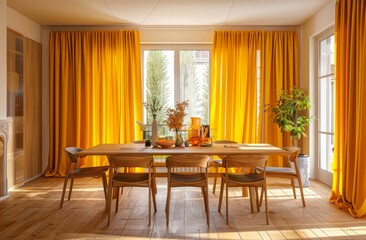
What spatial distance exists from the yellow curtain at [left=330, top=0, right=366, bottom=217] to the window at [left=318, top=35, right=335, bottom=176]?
3.24 feet

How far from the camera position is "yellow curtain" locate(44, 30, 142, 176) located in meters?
6.66

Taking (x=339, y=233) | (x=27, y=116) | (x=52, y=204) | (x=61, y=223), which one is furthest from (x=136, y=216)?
(x=27, y=116)

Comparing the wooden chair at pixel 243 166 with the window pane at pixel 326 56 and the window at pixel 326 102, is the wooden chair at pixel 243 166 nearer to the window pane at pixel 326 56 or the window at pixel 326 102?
the window at pixel 326 102

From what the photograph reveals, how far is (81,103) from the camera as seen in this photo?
265 inches

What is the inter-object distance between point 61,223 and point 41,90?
11.6 ft

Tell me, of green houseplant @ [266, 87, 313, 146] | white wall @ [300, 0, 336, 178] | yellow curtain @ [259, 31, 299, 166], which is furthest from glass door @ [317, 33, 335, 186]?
yellow curtain @ [259, 31, 299, 166]

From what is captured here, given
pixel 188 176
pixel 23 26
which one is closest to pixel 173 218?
pixel 188 176

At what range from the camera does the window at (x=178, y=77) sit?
6.93m

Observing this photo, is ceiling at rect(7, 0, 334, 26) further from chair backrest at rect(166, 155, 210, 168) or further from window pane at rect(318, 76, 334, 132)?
chair backrest at rect(166, 155, 210, 168)

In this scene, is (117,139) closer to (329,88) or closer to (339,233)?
(329,88)

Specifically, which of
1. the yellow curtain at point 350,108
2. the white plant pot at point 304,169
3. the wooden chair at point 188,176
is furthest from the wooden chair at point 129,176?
the white plant pot at point 304,169

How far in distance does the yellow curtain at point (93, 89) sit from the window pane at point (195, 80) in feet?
2.71

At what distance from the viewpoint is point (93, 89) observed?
21.9 feet

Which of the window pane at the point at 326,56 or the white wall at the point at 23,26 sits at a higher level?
the white wall at the point at 23,26
